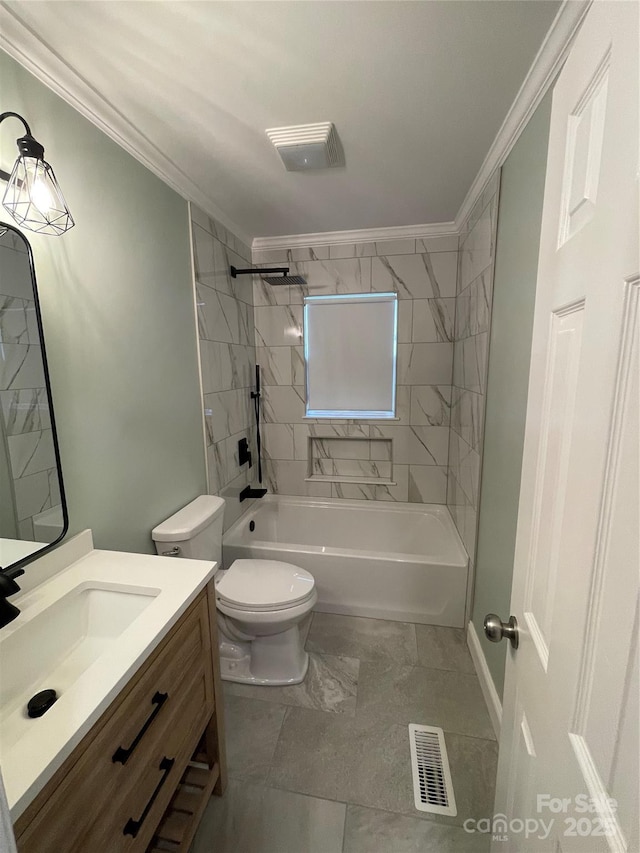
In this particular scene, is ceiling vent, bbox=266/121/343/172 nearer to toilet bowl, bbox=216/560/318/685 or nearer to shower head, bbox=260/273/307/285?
shower head, bbox=260/273/307/285

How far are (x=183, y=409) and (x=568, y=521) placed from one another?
171cm

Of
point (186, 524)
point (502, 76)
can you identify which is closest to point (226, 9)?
point (502, 76)

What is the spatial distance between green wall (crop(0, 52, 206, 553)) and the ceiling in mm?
193

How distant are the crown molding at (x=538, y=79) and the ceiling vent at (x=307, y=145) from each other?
2.17ft

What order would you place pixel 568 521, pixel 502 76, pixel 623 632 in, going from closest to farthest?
1. pixel 623 632
2. pixel 568 521
3. pixel 502 76

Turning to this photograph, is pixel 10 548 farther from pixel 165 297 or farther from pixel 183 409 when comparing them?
pixel 165 297

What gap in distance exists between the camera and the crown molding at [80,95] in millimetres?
974

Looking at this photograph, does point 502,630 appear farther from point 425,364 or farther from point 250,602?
point 425,364

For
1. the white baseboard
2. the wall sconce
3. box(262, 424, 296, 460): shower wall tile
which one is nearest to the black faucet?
the wall sconce

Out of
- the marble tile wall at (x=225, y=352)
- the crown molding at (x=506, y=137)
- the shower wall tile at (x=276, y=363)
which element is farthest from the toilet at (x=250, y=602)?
the crown molding at (x=506, y=137)

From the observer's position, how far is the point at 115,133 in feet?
4.44

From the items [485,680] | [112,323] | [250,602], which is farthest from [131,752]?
[485,680]

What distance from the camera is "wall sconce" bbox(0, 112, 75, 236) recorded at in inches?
36.0

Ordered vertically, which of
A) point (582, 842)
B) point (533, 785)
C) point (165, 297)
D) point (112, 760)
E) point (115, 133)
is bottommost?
point (112, 760)
